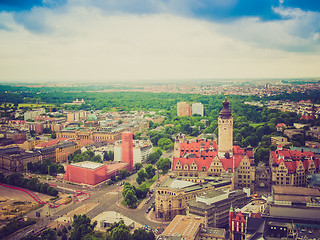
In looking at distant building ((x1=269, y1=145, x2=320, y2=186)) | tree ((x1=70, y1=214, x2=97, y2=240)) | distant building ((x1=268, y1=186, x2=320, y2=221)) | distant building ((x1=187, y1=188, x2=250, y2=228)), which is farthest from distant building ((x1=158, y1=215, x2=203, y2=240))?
distant building ((x1=269, y1=145, x2=320, y2=186))

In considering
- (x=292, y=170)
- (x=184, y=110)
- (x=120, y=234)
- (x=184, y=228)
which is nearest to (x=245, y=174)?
(x=292, y=170)

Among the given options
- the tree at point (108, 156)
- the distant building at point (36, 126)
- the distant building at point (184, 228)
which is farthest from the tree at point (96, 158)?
the distant building at point (36, 126)

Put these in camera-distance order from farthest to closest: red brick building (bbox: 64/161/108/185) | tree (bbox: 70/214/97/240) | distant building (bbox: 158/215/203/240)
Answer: red brick building (bbox: 64/161/108/185) < tree (bbox: 70/214/97/240) < distant building (bbox: 158/215/203/240)

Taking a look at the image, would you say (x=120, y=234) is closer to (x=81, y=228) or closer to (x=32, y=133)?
(x=81, y=228)

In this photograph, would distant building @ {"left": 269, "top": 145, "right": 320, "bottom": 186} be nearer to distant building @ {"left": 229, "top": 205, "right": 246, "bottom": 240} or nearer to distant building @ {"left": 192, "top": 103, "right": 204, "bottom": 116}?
distant building @ {"left": 229, "top": 205, "right": 246, "bottom": 240}

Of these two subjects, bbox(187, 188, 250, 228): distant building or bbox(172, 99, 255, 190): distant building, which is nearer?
bbox(187, 188, 250, 228): distant building

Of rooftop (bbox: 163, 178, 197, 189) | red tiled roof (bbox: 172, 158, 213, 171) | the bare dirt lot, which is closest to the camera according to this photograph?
rooftop (bbox: 163, 178, 197, 189)

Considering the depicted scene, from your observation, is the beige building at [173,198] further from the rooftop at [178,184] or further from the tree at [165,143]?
the tree at [165,143]

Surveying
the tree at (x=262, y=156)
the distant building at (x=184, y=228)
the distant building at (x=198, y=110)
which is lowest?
the distant building at (x=184, y=228)

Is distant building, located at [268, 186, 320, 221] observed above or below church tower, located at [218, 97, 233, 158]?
below
